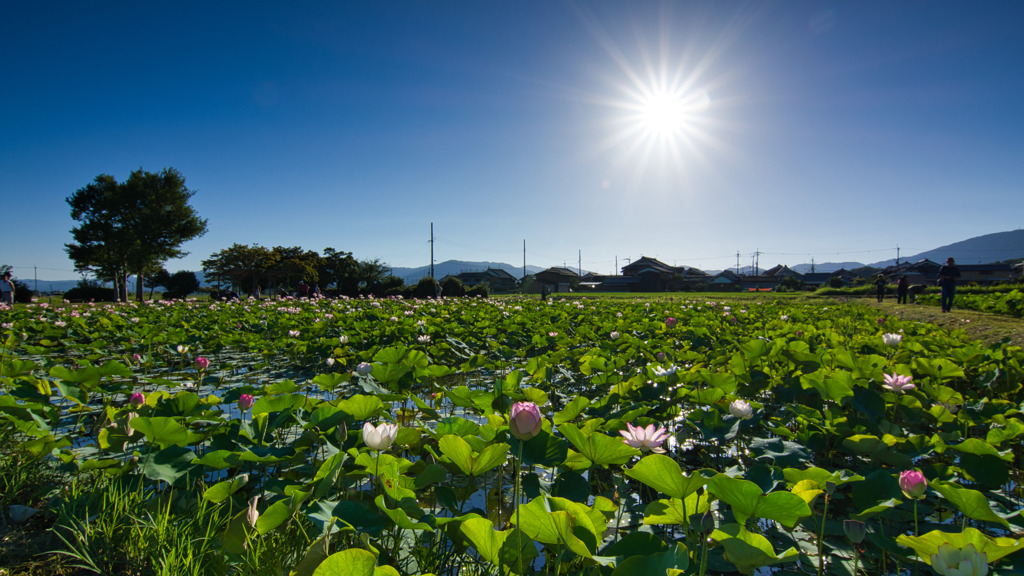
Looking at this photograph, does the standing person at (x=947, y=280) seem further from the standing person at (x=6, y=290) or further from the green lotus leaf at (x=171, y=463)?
the standing person at (x=6, y=290)

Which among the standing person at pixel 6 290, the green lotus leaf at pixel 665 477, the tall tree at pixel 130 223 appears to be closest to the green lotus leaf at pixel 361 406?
the green lotus leaf at pixel 665 477

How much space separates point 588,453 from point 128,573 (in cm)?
133

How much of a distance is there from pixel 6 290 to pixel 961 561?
13.9 m

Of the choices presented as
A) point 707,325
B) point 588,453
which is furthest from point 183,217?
point 588,453

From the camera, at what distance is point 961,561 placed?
81 centimetres

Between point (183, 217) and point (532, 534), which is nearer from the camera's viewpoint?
point (532, 534)

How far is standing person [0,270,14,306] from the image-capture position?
29.2ft

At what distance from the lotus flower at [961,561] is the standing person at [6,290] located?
44.3ft

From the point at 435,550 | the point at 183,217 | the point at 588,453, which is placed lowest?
the point at 435,550

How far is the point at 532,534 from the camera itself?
97 centimetres

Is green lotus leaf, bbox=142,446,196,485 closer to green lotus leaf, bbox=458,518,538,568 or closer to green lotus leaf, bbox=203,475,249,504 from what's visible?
green lotus leaf, bbox=203,475,249,504

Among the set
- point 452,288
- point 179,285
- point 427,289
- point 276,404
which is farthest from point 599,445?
point 179,285

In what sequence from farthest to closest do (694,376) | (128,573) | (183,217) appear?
(183,217), (694,376), (128,573)

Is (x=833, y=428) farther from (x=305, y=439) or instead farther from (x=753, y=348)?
(x=305, y=439)
